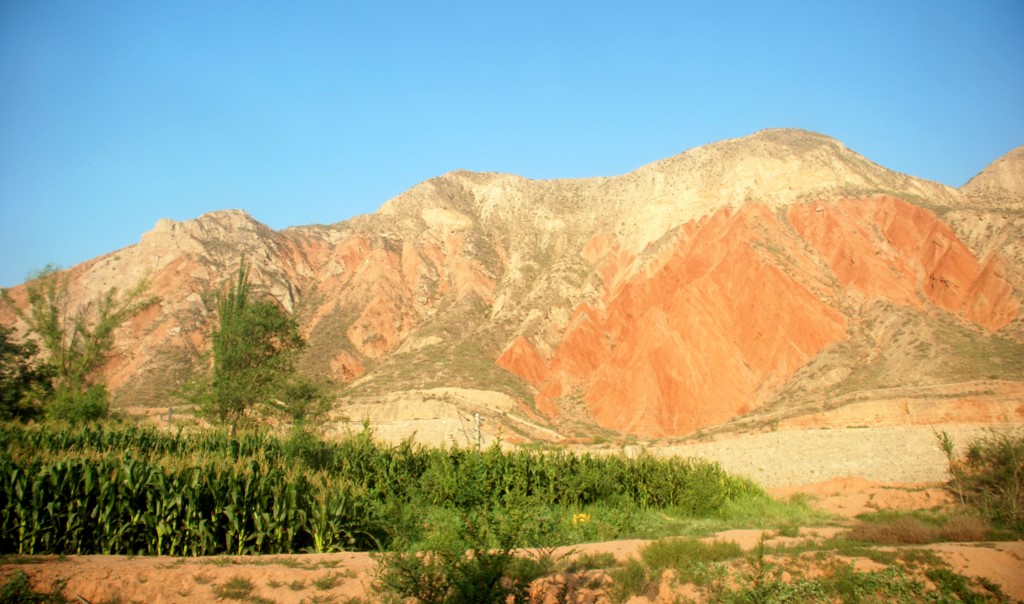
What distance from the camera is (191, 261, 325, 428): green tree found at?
32125mm

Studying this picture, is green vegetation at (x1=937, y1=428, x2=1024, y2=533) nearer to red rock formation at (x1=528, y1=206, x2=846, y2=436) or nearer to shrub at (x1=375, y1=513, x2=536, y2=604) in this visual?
shrub at (x1=375, y1=513, x2=536, y2=604)

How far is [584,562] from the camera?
35.0ft

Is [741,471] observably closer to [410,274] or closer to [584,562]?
[584,562]

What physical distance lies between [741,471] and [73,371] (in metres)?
37.1

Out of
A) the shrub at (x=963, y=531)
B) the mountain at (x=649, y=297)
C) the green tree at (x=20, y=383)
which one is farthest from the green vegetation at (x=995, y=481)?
the green tree at (x=20, y=383)

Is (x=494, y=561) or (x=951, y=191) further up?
(x=951, y=191)

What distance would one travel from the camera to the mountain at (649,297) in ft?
135

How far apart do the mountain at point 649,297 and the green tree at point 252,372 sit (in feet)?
27.8

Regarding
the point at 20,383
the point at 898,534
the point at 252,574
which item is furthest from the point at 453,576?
the point at 20,383

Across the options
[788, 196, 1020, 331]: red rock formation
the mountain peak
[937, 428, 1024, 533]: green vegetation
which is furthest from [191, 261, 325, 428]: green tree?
the mountain peak

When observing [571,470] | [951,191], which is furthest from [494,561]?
[951,191]

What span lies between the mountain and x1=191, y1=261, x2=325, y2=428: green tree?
848 centimetres

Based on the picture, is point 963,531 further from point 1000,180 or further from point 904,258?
point 1000,180

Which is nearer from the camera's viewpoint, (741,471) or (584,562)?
(584,562)
